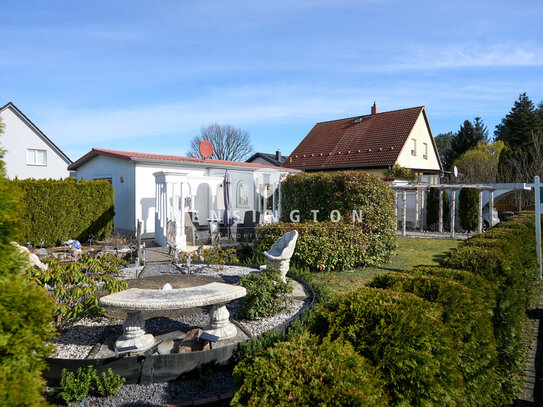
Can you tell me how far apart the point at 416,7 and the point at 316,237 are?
588 centimetres

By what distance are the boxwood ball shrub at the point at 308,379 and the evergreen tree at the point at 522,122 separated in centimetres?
4038

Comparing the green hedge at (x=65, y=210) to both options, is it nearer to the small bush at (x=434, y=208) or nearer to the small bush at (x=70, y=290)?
the small bush at (x=70, y=290)

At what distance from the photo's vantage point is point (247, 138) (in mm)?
47750

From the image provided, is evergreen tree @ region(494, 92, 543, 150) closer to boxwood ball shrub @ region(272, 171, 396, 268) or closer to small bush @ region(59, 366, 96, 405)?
boxwood ball shrub @ region(272, 171, 396, 268)

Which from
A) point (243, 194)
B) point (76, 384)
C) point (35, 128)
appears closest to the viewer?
point (76, 384)

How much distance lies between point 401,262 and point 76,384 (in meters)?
9.39

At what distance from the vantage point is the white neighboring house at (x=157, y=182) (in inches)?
489

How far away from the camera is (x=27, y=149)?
23.1 metres

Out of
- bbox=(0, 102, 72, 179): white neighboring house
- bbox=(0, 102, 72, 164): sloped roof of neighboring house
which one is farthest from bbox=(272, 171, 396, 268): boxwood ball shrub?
bbox=(0, 102, 72, 164): sloped roof of neighboring house

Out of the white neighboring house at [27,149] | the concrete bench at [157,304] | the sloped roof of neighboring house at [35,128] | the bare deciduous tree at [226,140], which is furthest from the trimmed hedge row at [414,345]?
the bare deciduous tree at [226,140]

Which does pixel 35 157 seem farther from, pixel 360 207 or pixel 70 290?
pixel 70 290

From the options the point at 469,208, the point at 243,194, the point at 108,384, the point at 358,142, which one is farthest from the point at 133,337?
the point at 358,142

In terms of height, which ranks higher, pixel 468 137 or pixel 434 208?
pixel 468 137

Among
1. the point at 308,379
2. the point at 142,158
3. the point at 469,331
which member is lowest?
the point at 469,331
